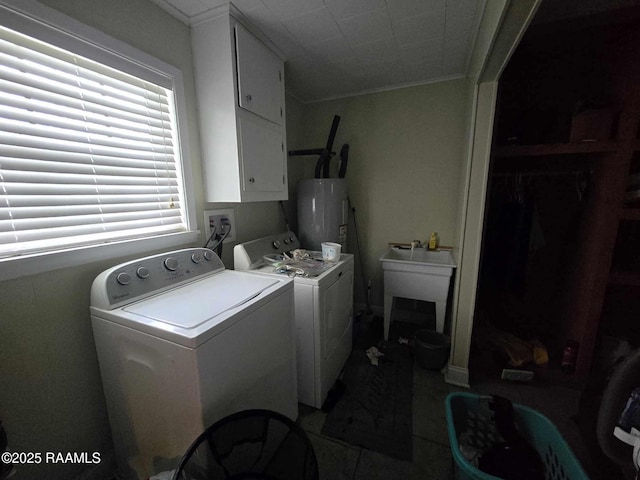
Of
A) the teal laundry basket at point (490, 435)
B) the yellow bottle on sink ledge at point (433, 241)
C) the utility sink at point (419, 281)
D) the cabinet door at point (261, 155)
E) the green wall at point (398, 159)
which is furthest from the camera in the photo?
the yellow bottle on sink ledge at point (433, 241)

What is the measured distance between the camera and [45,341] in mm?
966

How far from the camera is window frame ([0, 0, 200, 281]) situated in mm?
859

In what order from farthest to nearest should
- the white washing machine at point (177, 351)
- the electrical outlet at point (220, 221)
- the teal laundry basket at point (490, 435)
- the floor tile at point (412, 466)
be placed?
the electrical outlet at point (220, 221)
the floor tile at point (412, 466)
the teal laundry basket at point (490, 435)
the white washing machine at point (177, 351)

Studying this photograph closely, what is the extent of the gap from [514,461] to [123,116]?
2.35m

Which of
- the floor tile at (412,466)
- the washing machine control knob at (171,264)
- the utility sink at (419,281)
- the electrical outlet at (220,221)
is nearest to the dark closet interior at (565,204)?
the utility sink at (419,281)

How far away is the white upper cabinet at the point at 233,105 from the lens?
138 cm

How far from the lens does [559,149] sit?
148 centimetres

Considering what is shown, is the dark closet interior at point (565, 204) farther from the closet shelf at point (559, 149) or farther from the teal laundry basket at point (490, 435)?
the teal laundry basket at point (490, 435)

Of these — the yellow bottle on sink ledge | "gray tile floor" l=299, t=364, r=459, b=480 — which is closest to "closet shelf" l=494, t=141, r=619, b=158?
the yellow bottle on sink ledge

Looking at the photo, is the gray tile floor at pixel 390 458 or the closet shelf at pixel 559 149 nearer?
the gray tile floor at pixel 390 458

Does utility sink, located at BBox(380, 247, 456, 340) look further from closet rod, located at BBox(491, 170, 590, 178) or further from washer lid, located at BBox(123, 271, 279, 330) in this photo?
washer lid, located at BBox(123, 271, 279, 330)

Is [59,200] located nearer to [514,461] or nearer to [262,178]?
[262,178]

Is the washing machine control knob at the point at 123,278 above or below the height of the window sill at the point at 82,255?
below

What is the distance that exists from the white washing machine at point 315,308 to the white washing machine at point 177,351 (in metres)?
0.18
